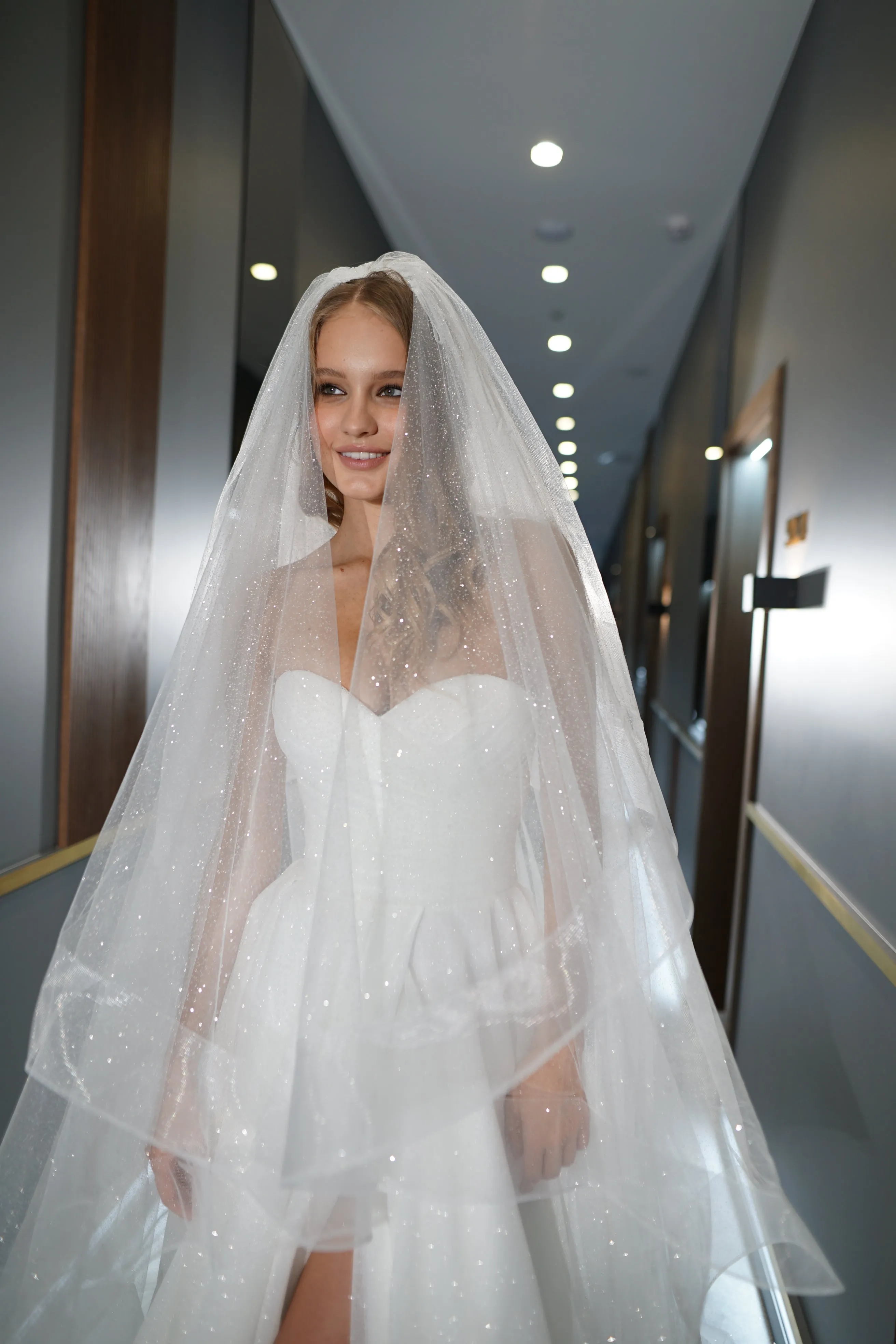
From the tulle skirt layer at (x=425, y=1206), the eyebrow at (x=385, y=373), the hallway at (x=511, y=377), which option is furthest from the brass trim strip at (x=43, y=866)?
the eyebrow at (x=385, y=373)

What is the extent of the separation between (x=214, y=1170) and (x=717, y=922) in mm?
3396

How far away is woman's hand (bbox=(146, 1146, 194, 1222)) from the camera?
116cm

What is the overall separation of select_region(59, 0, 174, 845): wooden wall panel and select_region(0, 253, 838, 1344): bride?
31.5 inches

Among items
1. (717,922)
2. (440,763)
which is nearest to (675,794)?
(717,922)

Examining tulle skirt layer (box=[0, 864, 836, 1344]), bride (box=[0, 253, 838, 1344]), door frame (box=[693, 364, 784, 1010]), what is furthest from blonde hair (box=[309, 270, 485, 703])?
door frame (box=[693, 364, 784, 1010])

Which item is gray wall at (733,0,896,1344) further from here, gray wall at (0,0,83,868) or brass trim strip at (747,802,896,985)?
gray wall at (0,0,83,868)

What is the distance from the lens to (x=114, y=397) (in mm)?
2080

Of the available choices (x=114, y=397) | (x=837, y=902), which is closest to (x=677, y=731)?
(x=837, y=902)

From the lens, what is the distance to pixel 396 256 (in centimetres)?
136

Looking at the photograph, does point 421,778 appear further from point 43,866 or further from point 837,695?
point 837,695

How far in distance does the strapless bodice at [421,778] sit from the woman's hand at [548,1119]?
0.22m

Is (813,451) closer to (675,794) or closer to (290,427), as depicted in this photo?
(290,427)

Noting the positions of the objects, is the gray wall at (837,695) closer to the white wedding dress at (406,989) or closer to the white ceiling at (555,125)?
the white ceiling at (555,125)

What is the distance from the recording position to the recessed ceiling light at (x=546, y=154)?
382 centimetres
